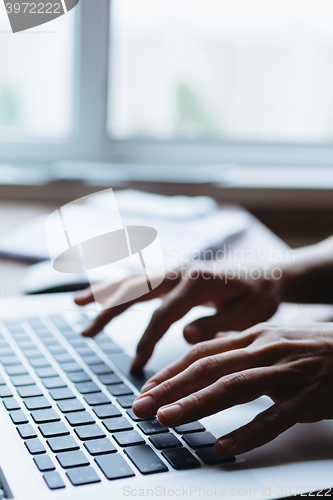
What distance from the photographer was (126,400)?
0.44 metres

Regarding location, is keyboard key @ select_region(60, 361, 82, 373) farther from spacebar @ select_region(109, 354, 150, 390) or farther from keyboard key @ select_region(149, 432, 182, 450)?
keyboard key @ select_region(149, 432, 182, 450)

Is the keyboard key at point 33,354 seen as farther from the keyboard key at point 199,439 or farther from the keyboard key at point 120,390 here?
the keyboard key at point 199,439

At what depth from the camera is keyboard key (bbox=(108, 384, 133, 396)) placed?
455mm

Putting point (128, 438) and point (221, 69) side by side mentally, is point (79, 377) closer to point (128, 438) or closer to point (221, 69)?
point (128, 438)

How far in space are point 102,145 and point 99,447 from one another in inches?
Answer: 54.6

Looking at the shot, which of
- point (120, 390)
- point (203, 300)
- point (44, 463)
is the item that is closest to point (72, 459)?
point (44, 463)

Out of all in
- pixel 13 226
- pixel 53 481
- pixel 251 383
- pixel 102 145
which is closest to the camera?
pixel 53 481

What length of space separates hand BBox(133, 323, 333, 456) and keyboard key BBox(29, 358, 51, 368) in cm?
11

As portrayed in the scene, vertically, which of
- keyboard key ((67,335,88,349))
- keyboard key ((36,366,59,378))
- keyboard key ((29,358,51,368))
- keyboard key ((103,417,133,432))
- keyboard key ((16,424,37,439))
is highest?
keyboard key ((16,424,37,439))

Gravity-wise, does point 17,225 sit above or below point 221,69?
below

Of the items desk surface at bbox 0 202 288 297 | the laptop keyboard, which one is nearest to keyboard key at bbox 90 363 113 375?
the laptop keyboard

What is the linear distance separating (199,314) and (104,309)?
0.13 meters

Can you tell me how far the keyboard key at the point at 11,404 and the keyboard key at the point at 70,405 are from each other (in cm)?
3

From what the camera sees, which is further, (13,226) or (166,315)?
(13,226)
